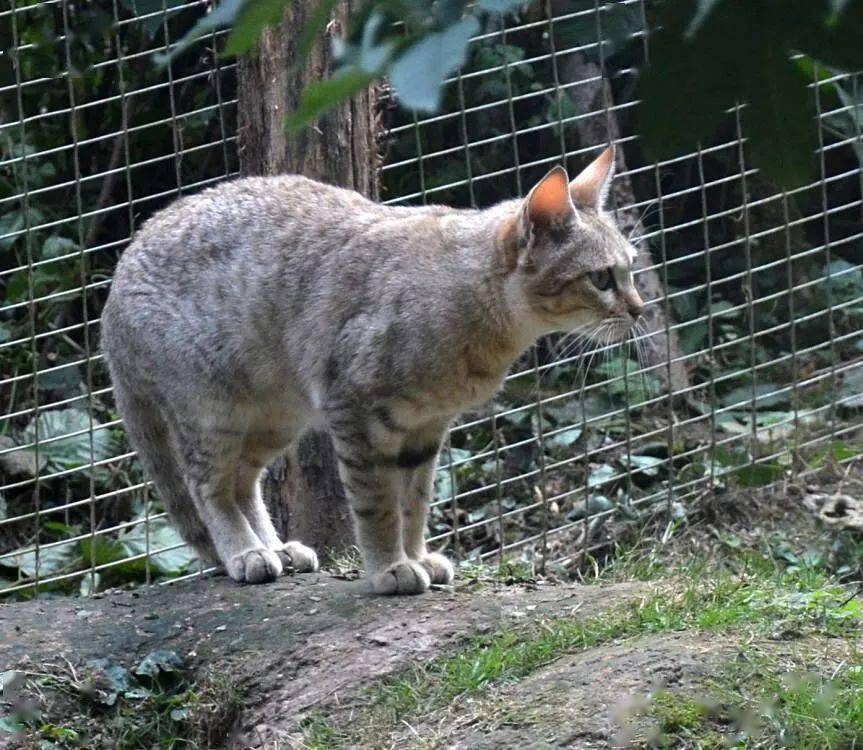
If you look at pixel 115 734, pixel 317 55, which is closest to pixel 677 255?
pixel 317 55

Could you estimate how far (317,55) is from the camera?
4.49 metres

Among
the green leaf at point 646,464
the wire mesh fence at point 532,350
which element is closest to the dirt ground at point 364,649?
the wire mesh fence at point 532,350

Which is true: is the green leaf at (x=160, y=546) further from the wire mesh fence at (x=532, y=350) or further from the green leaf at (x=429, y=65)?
the green leaf at (x=429, y=65)

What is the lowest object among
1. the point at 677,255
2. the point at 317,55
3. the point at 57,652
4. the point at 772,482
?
Result: the point at 772,482

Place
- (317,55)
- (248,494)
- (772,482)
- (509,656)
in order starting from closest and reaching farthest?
(509,656) → (317,55) → (248,494) → (772,482)

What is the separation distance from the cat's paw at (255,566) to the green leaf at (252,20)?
11.4 feet

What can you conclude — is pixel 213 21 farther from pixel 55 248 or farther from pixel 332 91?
pixel 55 248

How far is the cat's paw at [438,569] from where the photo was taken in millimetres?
4520

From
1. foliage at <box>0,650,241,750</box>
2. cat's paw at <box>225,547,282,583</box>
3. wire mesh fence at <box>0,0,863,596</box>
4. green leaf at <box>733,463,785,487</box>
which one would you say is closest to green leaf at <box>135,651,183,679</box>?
foliage at <box>0,650,241,750</box>

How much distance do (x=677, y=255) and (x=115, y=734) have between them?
12.2ft

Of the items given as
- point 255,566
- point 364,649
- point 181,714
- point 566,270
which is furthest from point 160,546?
point 566,270

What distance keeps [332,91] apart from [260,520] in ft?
12.5

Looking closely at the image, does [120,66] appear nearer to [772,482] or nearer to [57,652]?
[57,652]

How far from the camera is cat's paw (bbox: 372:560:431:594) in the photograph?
14.1 feet
